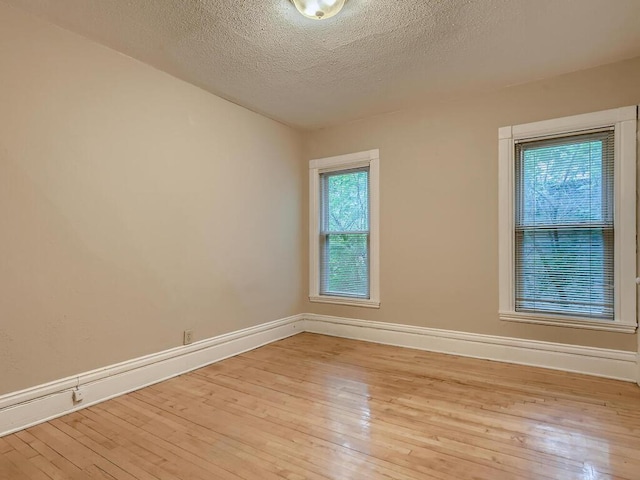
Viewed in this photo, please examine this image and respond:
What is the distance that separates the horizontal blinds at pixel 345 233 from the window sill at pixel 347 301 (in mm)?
64

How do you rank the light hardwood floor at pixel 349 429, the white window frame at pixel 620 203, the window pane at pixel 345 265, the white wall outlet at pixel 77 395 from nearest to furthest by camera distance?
the light hardwood floor at pixel 349 429 → the white wall outlet at pixel 77 395 → the white window frame at pixel 620 203 → the window pane at pixel 345 265

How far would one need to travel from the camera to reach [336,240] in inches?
181

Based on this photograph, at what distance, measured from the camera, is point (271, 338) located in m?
4.21

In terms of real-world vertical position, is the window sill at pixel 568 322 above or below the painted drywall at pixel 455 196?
below

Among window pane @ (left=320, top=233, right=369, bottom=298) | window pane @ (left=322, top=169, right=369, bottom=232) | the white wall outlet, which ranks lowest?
the white wall outlet

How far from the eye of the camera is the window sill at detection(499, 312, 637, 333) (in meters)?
2.97

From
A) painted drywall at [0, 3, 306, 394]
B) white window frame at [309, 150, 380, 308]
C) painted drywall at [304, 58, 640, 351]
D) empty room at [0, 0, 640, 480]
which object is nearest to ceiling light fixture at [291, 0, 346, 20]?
empty room at [0, 0, 640, 480]

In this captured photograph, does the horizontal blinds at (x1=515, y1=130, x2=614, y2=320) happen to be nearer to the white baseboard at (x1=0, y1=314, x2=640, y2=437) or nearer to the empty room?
the empty room

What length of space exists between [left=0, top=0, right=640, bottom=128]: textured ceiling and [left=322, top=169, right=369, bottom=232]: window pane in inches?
44.1

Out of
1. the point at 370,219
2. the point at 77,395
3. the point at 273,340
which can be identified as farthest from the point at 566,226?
the point at 77,395

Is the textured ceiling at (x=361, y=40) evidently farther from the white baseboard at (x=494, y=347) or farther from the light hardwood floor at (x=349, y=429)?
the light hardwood floor at (x=349, y=429)

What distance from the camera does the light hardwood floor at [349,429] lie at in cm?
181

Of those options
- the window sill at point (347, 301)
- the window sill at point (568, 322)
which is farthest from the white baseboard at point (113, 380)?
the window sill at point (568, 322)

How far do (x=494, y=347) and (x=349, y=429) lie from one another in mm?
1969
